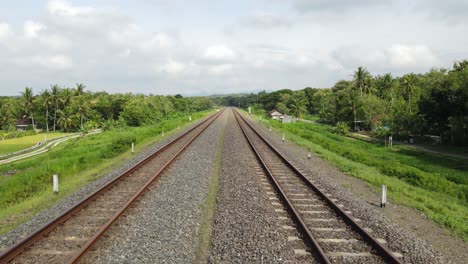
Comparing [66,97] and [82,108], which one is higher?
[66,97]

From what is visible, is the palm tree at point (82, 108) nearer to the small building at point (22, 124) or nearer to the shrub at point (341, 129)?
the small building at point (22, 124)

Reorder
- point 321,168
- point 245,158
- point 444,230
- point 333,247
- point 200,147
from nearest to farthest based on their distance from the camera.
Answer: point 333,247 → point 444,230 → point 321,168 → point 245,158 → point 200,147

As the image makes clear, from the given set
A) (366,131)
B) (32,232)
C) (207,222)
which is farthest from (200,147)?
(366,131)

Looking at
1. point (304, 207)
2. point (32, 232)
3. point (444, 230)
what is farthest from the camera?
point (304, 207)

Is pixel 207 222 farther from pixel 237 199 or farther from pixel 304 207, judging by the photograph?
pixel 304 207

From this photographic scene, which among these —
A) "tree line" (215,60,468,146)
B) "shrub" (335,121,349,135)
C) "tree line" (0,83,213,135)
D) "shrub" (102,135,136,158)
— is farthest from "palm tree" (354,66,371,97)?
"shrub" (102,135,136,158)

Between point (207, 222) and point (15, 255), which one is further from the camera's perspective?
point (207, 222)

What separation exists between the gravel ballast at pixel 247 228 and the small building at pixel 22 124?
10491 centimetres

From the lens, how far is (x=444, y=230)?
347 inches

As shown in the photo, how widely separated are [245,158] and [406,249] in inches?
454

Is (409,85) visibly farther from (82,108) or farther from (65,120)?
(65,120)

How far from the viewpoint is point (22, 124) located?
9831cm

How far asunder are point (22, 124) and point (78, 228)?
108 metres

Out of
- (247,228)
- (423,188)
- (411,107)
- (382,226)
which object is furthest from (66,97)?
(382,226)
